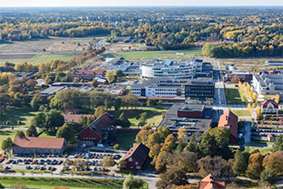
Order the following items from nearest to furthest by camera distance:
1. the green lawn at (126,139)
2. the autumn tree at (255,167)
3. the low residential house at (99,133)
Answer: the autumn tree at (255,167), the green lawn at (126,139), the low residential house at (99,133)

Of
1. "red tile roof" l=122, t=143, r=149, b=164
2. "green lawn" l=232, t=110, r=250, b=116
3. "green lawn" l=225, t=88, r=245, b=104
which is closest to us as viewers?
"red tile roof" l=122, t=143, r=149, b=164

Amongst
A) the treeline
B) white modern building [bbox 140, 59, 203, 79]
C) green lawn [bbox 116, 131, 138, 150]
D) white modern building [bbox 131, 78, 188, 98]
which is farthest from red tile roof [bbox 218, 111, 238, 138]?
the treeline

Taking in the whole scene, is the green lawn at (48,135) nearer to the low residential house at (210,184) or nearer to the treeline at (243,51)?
the low residential house at (210,184)

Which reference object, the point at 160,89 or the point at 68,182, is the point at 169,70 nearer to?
the point at 160,89

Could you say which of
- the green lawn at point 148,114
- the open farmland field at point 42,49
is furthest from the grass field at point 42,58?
the green lawn at point 148,114

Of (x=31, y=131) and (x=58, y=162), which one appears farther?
(x=31, y=131)

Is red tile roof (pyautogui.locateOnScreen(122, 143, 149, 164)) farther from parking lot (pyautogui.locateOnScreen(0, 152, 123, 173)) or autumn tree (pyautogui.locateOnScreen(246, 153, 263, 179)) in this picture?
autumn tree (pyautogui.locateOnScreen(246, 153, 263, 179))

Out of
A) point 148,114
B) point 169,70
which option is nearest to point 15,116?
point 148,114
